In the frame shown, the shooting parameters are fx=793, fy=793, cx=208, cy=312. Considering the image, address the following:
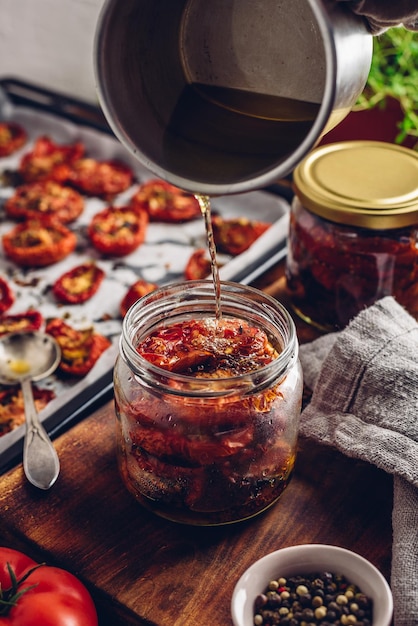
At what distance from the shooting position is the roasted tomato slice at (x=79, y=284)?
2.85 m

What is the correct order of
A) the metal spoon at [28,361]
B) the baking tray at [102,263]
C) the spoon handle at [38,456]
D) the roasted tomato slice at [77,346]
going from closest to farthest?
the spoon handle at [38,456], the metal spoon at [28,361], the baking tray at [102,263], the roasted tomato slice at [77,346]

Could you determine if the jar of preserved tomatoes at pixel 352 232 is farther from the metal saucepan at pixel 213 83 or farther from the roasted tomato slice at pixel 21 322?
the roasted tomato slice at pixel 21 322

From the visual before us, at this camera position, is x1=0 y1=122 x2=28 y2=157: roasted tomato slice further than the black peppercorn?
Yes

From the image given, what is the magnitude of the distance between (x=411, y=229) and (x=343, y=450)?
0.71 m

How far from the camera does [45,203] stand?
3.32m

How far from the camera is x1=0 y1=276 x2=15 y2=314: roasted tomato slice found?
282 cm

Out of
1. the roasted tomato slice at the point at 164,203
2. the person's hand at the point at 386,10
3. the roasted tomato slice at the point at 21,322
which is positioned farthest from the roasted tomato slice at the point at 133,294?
the person's hand at the point at 386,10

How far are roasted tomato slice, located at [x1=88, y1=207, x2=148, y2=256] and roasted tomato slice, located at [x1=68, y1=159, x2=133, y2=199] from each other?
0.65 ft

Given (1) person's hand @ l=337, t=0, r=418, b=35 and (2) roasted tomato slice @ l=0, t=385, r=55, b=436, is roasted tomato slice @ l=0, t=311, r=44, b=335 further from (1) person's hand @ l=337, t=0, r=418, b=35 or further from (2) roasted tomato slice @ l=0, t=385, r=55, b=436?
(1) person's hand @ l=337, t=0, r=418, b=35

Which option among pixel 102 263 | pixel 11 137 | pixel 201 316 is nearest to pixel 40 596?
pixel 201 316

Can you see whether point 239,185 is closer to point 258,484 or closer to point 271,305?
point 271,305

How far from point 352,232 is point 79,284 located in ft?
3.68

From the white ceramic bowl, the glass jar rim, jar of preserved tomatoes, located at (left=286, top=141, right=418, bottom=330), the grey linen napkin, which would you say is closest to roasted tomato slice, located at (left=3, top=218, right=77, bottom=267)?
jar of preserved tomatoes, located at (left=286, top=141, right=418, bottom=330)

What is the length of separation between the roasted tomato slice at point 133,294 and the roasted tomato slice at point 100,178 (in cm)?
78
